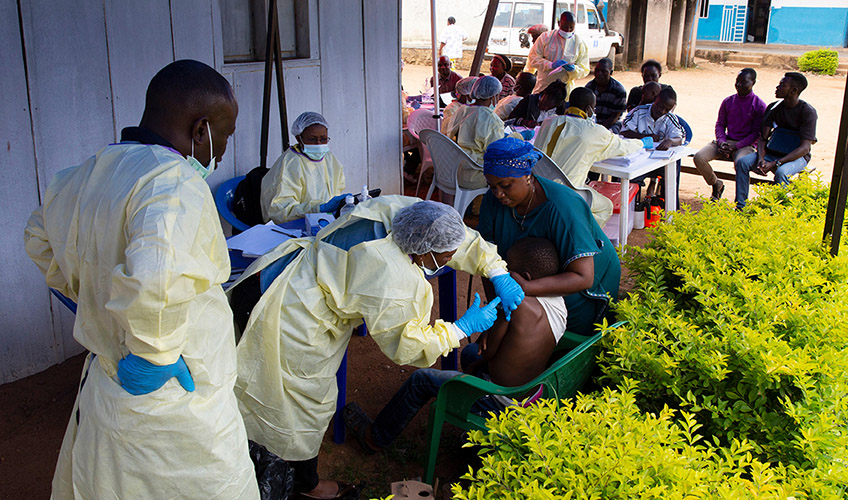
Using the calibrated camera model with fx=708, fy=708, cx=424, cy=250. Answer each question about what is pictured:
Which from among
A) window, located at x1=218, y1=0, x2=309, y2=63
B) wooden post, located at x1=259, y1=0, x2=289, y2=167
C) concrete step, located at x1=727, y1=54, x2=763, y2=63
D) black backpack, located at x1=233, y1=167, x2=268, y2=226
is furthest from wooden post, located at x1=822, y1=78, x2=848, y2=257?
concrete step, located at x1=727, y1=54, x2=763, y2=63

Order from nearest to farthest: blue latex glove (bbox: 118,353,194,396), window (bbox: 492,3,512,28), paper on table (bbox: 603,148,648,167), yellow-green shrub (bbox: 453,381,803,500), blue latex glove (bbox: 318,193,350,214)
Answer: yellow-green shrub (bbox: 453,381,803,500) < blue latex glove (bbox: 118,353,194,396) < blue latex glove (bbox: 318,193,350,214) < paper on table (bbox: 603,148,648,167) < window (bbox: 492,3,512,28)

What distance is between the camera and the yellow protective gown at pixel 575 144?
5402 millimetres

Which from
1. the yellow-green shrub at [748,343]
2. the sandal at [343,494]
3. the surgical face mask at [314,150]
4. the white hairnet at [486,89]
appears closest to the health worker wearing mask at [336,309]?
the sandal at [343,494]

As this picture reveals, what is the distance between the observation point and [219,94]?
79.2 inches

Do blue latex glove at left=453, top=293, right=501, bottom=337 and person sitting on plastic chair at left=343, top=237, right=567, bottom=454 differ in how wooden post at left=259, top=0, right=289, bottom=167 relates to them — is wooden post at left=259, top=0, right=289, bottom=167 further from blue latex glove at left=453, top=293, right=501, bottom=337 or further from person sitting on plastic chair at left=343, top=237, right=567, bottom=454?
blue latex glove at left=453, top=293, right=501, bottom=337

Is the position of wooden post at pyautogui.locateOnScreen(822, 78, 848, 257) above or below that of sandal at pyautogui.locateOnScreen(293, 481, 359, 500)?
above

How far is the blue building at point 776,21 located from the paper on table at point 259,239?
816 inches

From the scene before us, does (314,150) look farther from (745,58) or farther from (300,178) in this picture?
(745,58)

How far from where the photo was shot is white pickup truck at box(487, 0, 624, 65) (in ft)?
56.3

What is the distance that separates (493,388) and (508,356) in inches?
12.6

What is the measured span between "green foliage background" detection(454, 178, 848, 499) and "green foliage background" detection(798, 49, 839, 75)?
17.2m

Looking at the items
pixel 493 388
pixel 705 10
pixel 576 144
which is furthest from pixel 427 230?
pixel 705 10

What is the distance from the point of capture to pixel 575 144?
17.7ft

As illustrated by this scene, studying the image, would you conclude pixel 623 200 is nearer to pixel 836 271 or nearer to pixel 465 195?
pixel 465 195
